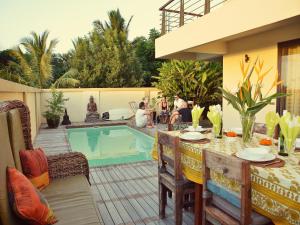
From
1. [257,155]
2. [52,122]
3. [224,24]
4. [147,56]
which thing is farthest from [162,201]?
[147,56]

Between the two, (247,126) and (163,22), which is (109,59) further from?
(247,126)

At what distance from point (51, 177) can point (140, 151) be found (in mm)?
4367

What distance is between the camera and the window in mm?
4992

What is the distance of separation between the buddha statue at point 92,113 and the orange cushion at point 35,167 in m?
9.36

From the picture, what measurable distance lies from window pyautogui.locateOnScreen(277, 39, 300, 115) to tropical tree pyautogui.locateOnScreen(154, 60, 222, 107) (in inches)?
151

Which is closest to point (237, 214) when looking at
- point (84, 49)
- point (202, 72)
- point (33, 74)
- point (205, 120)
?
point (202, 72)

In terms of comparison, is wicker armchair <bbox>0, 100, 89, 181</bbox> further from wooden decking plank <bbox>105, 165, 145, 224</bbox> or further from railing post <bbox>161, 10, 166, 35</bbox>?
railing post <bbox>161, 10, 166, 35</bbox>

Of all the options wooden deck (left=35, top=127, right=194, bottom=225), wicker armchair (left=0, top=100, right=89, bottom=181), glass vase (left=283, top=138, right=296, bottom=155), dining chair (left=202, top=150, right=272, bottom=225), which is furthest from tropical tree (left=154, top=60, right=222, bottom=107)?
dining chair (left=202, top=150, right=272, bottom=225)

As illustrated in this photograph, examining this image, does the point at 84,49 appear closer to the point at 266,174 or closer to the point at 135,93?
the point at 135,93

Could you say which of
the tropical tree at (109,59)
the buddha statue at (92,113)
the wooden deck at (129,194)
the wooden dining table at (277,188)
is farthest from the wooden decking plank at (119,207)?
the tropical tree at (109,59)

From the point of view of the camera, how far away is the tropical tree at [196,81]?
9.40 metres

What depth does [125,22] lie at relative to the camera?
17.6 meters

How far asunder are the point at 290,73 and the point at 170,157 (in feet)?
12.0

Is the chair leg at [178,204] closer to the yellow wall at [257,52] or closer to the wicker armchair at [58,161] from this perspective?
the wicker armchair at [58,161]
